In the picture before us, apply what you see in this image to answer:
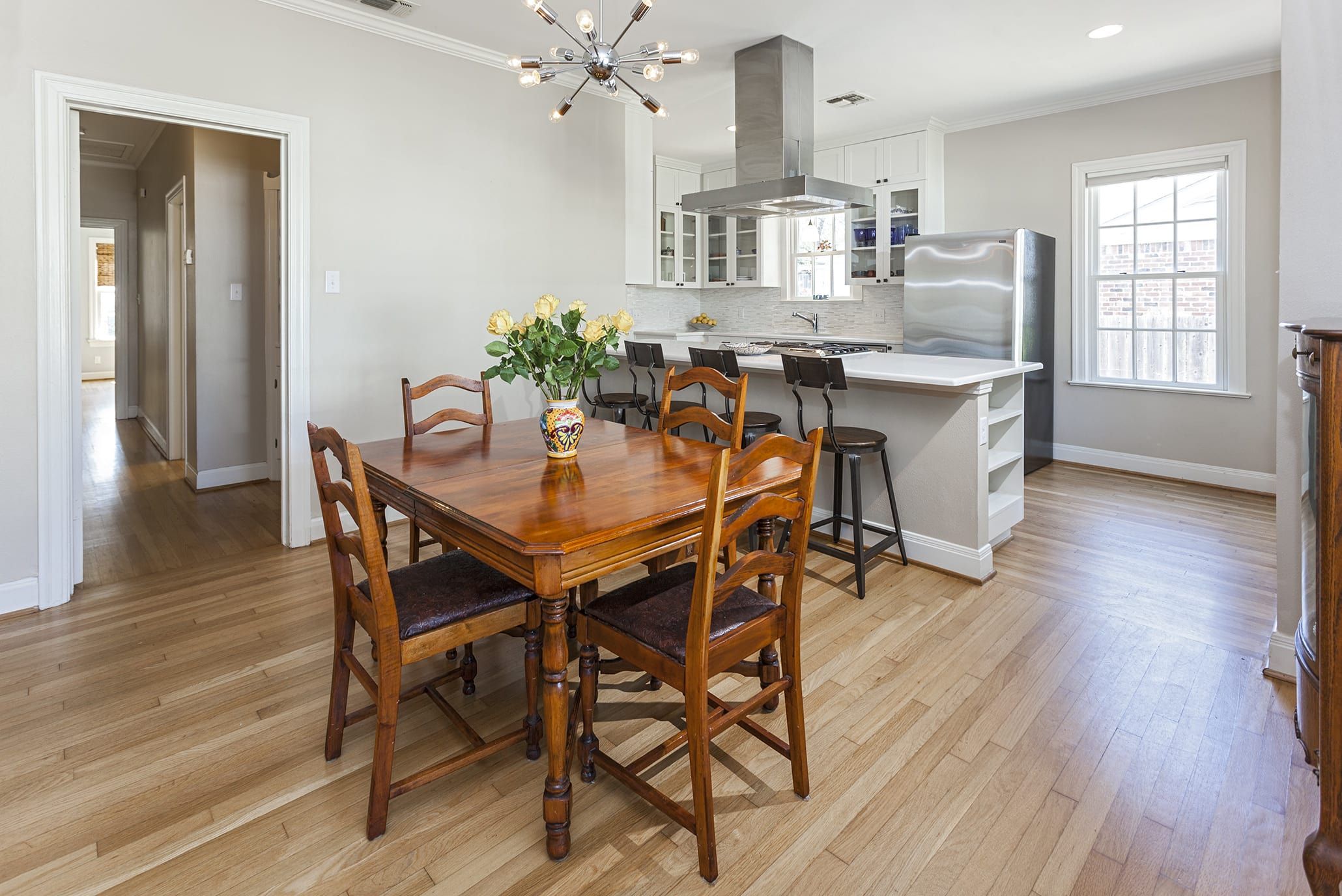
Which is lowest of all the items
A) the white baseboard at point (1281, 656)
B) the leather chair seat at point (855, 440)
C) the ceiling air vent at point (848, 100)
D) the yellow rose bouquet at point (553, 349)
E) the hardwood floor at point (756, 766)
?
the hardwood floor at point (756, 766)

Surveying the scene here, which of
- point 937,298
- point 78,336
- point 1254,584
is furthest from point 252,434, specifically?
point 1254,584

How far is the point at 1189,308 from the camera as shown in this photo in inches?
194

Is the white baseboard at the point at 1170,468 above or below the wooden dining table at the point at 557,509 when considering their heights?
below

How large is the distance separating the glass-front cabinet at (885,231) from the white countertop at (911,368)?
2.13m

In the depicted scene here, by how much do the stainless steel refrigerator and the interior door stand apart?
5.04 meters

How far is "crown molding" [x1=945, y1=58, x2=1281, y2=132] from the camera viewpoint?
4.48 m

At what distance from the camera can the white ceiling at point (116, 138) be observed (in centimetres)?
552

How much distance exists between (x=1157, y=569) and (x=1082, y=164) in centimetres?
332

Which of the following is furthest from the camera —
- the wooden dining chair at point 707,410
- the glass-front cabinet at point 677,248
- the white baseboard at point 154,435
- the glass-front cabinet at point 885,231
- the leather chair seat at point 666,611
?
the glass-front cabinet at point 677,248

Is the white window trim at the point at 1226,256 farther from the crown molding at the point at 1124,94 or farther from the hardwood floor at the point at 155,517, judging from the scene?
the hardwood floor at the point at 155,517

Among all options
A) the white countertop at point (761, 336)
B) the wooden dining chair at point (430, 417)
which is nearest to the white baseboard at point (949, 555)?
the wooden dining chair at point (430, 417)

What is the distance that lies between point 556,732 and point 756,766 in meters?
0.62

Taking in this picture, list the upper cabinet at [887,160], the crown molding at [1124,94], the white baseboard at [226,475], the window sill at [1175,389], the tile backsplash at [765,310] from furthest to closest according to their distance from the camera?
the tile backsplash at [765,310] → the upper cabinet at [887,160] → the white baseboard at [226,475] → the window sill at [1175,389] → the crown molding at [1124,94]

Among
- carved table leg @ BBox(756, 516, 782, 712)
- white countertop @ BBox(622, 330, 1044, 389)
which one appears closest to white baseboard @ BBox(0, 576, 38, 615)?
carved table leg @ BBox(756, 516, 782, 712)
